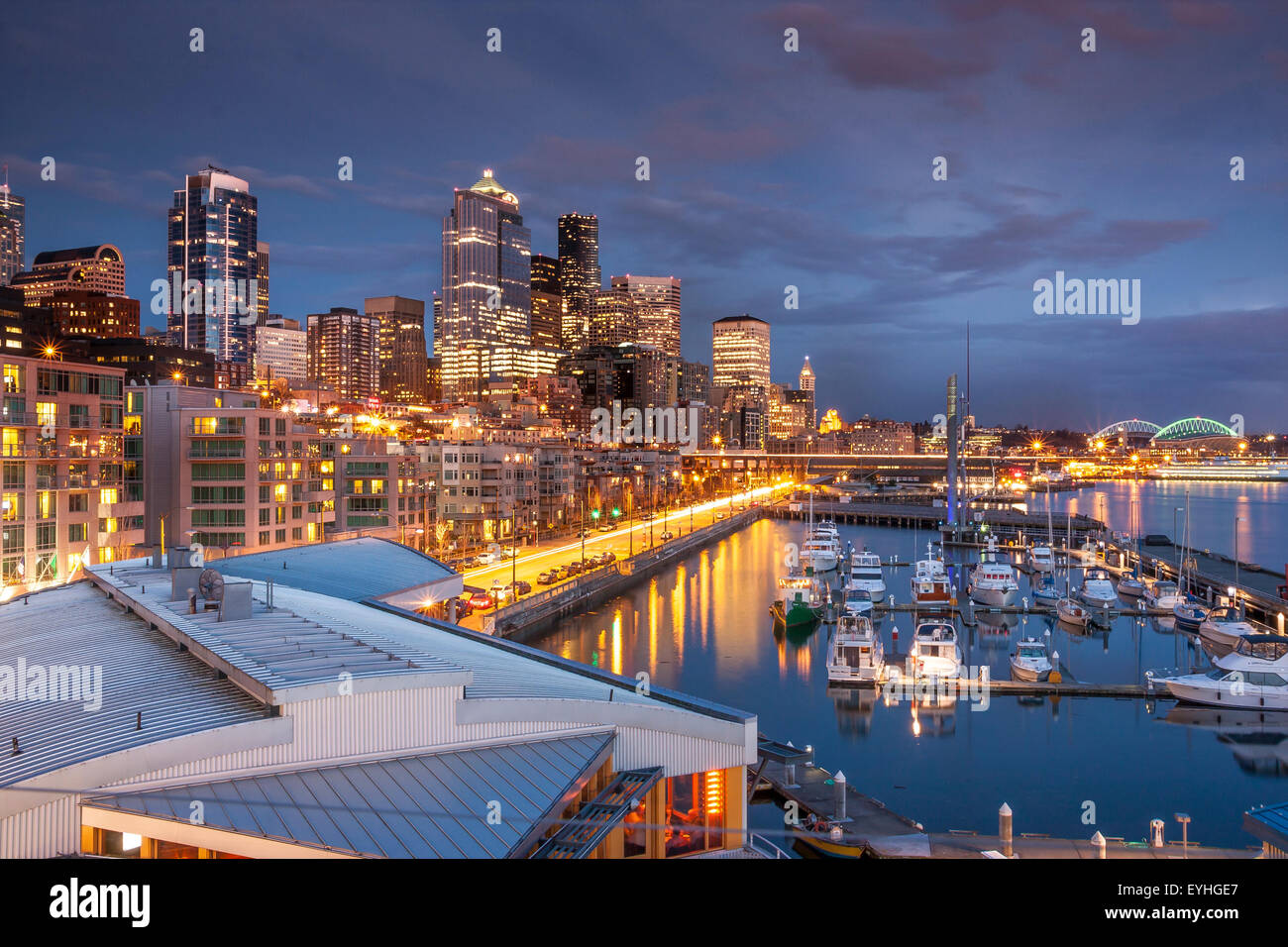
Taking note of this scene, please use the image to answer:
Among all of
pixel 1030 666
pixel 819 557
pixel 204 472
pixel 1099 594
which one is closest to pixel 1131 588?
pixel 1099 594

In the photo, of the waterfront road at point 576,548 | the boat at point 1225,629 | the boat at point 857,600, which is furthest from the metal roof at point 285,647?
the boat at point 1225,629

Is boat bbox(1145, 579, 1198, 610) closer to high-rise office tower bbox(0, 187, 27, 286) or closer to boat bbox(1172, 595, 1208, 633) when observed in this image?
boat bbox(1172, 595, 1208, 633)

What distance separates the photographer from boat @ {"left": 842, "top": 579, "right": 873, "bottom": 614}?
3031cm

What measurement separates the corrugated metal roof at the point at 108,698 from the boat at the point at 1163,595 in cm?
3229

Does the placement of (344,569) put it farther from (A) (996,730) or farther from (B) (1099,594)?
(B) (1099,594)

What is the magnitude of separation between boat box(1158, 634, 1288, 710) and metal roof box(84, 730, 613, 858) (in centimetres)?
1911

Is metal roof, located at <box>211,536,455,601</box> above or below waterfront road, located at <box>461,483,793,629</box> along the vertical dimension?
above

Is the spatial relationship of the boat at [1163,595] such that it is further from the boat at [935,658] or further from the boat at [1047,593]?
the boat at [935,658]

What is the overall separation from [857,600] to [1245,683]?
43.3 ft

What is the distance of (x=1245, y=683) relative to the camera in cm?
2098

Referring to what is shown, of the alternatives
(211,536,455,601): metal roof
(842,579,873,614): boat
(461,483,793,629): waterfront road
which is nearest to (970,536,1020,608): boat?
(842,579,873,614): boat

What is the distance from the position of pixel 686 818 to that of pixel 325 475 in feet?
99.0
